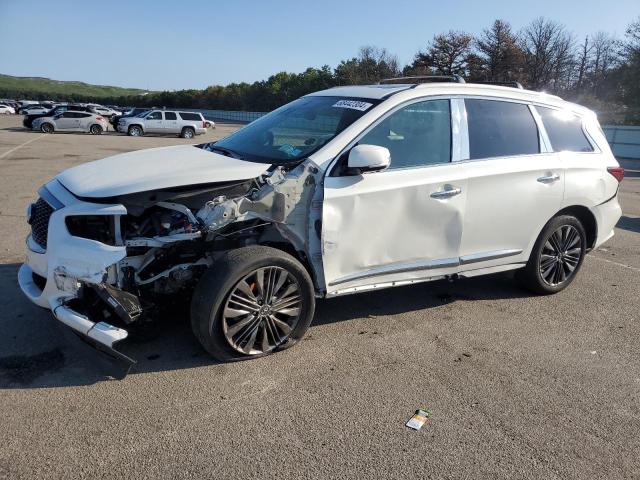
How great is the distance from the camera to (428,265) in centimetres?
429

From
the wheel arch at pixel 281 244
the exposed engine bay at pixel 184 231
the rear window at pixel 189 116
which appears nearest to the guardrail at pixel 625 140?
the rear window at pixel 189 116

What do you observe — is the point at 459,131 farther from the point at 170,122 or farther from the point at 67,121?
the point at 67,121

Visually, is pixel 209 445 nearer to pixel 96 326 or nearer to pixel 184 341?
pixel 96 326

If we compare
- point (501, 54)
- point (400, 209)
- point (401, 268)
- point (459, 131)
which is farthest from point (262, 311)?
point (501, 54)

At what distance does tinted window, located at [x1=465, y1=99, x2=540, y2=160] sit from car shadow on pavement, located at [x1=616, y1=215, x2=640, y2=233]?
520 centimetres

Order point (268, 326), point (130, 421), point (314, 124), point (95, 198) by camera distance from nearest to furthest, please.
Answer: point (130, 421), point (95, 198), point (268, 326), point (314, 124)

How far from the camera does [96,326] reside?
314cm

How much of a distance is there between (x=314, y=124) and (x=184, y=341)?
6.57 ft

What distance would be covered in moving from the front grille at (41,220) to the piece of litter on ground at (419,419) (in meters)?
2.62

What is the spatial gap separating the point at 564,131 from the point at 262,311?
352 cm

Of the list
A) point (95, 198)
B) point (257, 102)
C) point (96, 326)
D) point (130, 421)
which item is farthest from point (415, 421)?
point (257, 102)

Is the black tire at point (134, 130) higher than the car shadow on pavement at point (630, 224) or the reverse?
higher

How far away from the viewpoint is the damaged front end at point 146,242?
3.23m

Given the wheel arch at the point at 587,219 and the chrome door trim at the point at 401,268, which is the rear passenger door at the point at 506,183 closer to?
the chrome door trim at the point at 401,268
